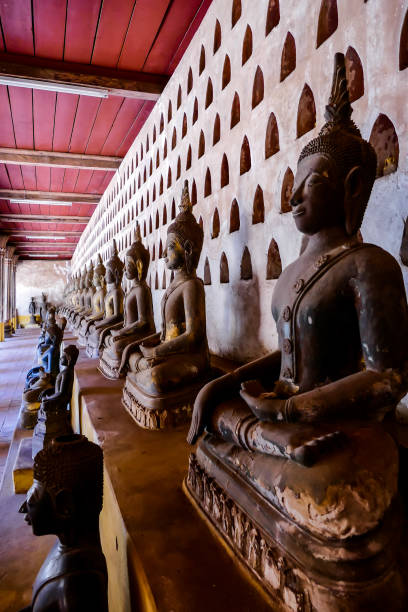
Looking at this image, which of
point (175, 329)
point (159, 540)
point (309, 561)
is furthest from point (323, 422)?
point (175, 329)

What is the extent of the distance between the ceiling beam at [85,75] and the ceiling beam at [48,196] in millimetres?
5980

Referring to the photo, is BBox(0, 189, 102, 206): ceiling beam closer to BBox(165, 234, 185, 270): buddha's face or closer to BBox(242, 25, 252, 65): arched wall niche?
BBox(242, 25, 252, 65): arched wall niche

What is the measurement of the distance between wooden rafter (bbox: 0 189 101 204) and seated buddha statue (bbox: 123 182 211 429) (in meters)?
8.32

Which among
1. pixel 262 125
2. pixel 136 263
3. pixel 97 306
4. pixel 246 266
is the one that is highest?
pixel 262 125

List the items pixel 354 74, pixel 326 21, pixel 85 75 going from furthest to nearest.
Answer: pixel 85 75, pixel 326 21, pixel 354 74

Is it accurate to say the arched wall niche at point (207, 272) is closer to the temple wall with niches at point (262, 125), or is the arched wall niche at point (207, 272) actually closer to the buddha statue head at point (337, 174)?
the temple wall with niches at point (262, 125)

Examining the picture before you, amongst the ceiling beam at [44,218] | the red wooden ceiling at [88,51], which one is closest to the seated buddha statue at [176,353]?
the red wooden ceiling at [88,51]

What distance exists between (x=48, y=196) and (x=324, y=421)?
10673 millimetres

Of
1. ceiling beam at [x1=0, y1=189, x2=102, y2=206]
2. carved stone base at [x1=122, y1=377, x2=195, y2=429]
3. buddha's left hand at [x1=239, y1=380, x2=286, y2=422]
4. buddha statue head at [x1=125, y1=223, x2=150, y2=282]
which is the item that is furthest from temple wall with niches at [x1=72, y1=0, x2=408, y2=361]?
ceiling beam at [x1=0, y1=189, x2=102, y2=206]

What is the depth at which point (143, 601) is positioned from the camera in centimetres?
119

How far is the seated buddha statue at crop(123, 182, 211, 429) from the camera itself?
255cm

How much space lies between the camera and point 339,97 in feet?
5.16

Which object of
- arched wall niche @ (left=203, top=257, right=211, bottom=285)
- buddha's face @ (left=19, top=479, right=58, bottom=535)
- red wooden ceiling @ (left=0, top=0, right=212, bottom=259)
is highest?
red wooden ceiling @ (left=0, top=0, right=212, bottom=259)

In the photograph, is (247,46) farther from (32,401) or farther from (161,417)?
(32,401)
